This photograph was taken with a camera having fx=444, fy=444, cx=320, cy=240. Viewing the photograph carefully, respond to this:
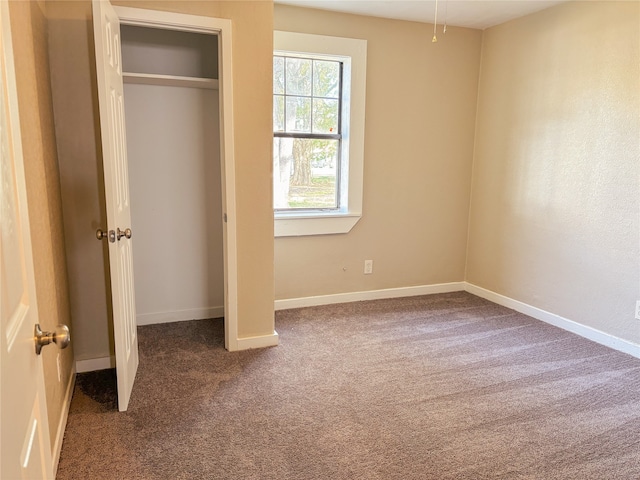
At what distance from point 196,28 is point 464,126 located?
2616 millimetres

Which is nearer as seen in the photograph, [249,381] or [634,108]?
[249,381]

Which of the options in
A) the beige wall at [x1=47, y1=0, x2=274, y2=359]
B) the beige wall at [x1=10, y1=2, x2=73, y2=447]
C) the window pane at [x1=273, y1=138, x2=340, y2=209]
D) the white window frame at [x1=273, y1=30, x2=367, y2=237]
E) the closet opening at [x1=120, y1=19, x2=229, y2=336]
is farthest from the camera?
the window pane at [x1=273, y1=138, x2=340, y2=209]

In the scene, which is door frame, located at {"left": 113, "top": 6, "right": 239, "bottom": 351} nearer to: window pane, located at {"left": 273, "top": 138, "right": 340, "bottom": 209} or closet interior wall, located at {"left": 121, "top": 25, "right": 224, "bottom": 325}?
closet interior wall, located at {"left": 121, "top": 25, "right": 224, "bottom": 325}

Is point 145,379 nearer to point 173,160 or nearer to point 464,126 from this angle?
point 173,160

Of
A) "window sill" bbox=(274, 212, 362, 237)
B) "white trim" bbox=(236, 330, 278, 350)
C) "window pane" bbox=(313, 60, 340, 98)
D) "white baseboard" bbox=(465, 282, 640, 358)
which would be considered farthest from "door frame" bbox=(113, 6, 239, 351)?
"white baseboard" bbox=(465, 282, 640, 358)

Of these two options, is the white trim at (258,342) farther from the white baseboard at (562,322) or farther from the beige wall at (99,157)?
the white baseboard at (562,322)

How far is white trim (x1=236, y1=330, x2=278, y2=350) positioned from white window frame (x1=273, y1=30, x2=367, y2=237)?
95cm

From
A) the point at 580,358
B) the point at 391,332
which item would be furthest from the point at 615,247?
the point at 391,332

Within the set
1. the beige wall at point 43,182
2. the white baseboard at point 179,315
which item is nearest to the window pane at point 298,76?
the beige wall at point 43,182

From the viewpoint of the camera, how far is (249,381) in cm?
257

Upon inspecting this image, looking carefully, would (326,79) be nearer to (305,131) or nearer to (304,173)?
(305,131)

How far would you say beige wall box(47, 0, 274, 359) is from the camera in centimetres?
241

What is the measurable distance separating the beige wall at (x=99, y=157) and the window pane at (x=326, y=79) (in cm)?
102

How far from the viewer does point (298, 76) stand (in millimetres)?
3639
